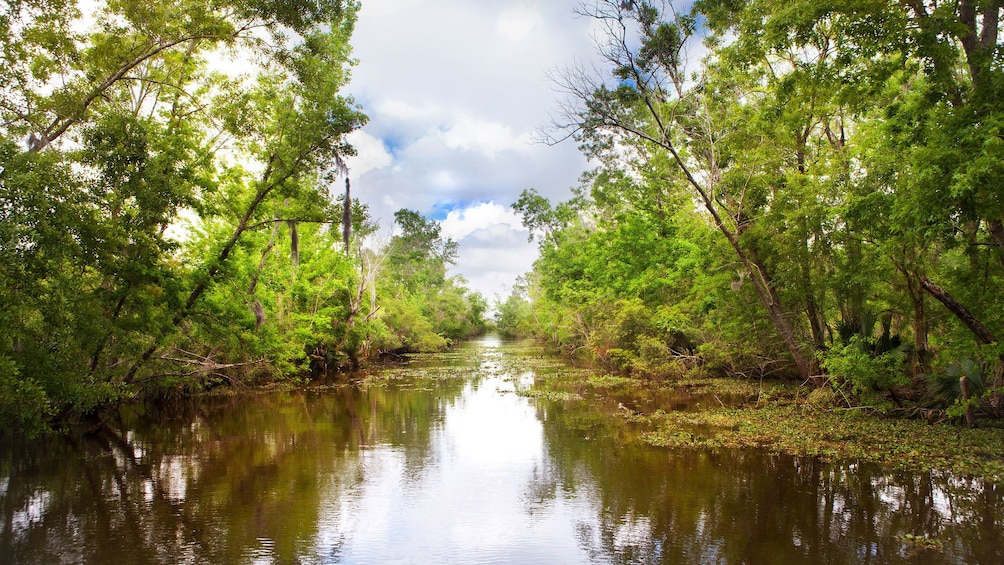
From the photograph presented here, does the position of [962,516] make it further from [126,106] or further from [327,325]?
[327,325]

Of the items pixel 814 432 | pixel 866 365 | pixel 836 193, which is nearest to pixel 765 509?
pixel 814 432

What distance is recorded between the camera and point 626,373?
27938 millimetres

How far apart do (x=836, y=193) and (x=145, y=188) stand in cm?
1664

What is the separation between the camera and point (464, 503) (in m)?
9.18

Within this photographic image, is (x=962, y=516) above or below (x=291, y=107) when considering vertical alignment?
below

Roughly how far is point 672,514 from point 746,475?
99.6 inches

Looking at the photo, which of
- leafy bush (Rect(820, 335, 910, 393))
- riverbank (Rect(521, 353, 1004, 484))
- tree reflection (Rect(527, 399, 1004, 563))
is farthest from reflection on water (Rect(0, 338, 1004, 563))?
leafy bush (Rect(820, 335, 910, 393))

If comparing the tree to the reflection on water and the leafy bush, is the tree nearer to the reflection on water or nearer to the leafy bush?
the reflection on water

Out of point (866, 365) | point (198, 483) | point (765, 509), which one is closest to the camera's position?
point (765, 509)

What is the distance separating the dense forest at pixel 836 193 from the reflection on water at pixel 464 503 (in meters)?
4.31

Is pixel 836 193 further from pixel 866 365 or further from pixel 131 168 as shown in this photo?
pixel 131 168

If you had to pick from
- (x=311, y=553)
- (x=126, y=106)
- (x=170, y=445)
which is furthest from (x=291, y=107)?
(x=311, y=553)

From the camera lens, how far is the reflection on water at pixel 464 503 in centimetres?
703

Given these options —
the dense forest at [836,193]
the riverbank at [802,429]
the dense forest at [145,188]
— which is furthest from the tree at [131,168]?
the riverbank at [802,429]
